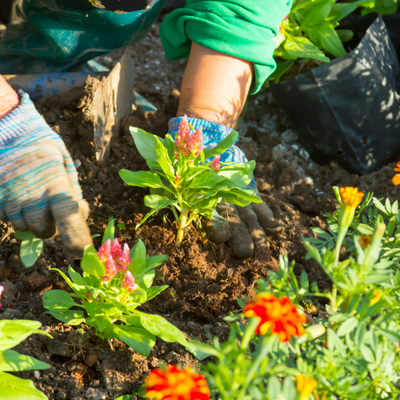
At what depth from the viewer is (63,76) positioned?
198 cm

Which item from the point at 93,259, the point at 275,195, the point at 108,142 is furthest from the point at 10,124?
the point at 275,195

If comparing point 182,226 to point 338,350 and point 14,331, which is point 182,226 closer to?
point 14,331

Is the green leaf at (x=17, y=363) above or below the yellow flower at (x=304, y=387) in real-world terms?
below

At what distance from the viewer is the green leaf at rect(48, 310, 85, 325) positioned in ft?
3.91

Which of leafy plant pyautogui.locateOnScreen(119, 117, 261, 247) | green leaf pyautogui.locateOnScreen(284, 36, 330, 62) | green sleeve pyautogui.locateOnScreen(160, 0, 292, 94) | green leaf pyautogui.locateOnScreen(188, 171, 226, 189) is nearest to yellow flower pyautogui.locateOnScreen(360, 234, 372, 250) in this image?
leafy plant pyautogui.locateOnScreen(119, 117, 261, 247)

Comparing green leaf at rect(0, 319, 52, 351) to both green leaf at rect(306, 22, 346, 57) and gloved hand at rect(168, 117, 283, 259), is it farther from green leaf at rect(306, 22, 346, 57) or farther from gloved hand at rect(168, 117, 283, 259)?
green leaf at rect(306, 22, 346, 57)

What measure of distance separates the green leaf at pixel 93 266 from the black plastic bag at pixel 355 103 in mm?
1600

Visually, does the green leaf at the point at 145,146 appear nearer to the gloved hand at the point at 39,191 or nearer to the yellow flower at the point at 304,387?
the gloved hand at the point at 39,191

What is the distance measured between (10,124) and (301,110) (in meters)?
1.58

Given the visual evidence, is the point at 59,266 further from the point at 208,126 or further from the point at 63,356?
the point at 208,126

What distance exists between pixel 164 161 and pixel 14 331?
699 mm

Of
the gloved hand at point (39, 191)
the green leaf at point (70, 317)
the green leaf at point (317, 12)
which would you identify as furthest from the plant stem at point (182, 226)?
the green leaf at point (317, 12)

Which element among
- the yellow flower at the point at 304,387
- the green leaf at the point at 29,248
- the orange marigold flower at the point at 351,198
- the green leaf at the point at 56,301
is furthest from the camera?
the green leaf at the point at 29,248

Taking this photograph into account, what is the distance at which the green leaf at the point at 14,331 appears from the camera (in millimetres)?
896
